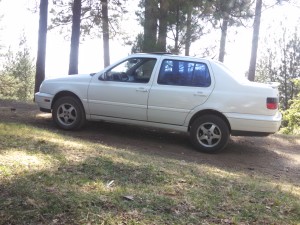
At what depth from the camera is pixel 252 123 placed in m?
7.14

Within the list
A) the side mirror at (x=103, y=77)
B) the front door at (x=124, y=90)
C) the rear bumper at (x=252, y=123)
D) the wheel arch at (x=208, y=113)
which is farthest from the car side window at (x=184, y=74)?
the side mirror at (x=103, y=77)

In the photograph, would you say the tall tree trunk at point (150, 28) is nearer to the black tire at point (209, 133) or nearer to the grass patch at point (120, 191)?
the black tire at point (209, 133)

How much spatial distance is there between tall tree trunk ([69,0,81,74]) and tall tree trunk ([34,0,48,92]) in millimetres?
1187

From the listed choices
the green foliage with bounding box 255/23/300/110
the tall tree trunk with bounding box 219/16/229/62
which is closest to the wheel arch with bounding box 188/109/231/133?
the tall tree trunk with bounding box 219/16/229/62

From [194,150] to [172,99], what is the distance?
1133 mm

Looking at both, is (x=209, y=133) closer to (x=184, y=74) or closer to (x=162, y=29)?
(x=184, y=74)

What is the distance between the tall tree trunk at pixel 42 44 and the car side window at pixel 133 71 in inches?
312

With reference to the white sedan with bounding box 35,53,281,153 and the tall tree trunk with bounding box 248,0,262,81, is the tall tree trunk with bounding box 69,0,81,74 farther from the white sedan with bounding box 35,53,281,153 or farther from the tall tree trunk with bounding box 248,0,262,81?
the tall tree trunk with bounding box 248,0,262,81

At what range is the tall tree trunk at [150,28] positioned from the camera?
42.8ft

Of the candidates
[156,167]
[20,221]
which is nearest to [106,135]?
[156,167]

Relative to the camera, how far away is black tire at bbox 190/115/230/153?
7.31m

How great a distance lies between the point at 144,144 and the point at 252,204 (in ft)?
12.5

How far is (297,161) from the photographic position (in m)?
7.86

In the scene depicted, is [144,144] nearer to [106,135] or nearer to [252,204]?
[106,135]
